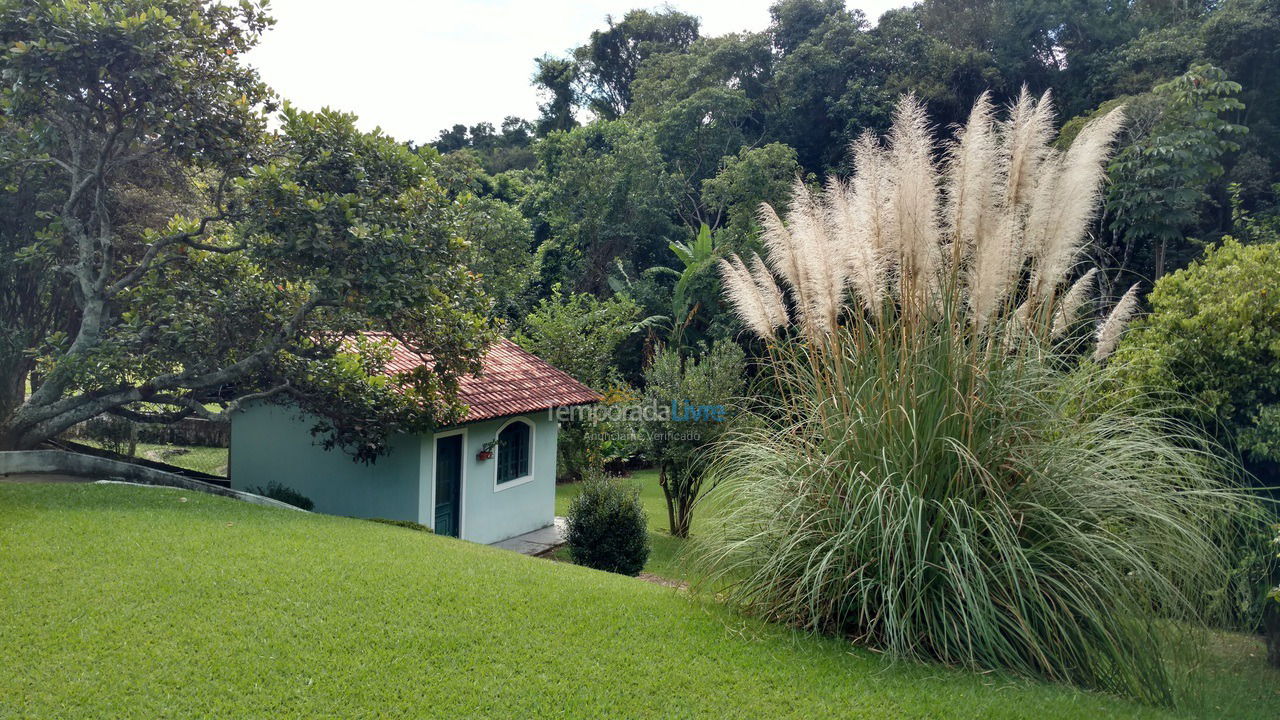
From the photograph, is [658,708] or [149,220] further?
[149,220]

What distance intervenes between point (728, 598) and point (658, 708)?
4.39 feet

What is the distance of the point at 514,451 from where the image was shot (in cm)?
1407

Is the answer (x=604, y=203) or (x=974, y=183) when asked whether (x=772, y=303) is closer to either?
(x=974, y=183)

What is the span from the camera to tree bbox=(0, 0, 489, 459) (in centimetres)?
845

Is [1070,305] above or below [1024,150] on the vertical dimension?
below

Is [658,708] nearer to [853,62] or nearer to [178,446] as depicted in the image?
[178,446]

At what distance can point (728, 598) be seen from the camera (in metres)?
5.36

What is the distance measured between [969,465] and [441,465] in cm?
925

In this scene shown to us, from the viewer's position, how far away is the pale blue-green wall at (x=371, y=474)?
460 inches

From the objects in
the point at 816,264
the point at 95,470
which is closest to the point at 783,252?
the point at 816,264

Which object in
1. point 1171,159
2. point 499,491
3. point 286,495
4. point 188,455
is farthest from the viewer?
point 188,455

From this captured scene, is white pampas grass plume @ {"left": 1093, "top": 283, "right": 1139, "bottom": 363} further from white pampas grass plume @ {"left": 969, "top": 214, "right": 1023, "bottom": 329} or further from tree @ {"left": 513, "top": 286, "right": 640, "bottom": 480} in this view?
tree @ {"left": 513, "top": 286, "right": 640, "bottom": 480}

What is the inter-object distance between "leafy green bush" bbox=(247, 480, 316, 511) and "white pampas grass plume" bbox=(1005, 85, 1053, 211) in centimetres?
1060

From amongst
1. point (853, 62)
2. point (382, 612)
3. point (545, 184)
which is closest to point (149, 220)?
point (382, 612)
